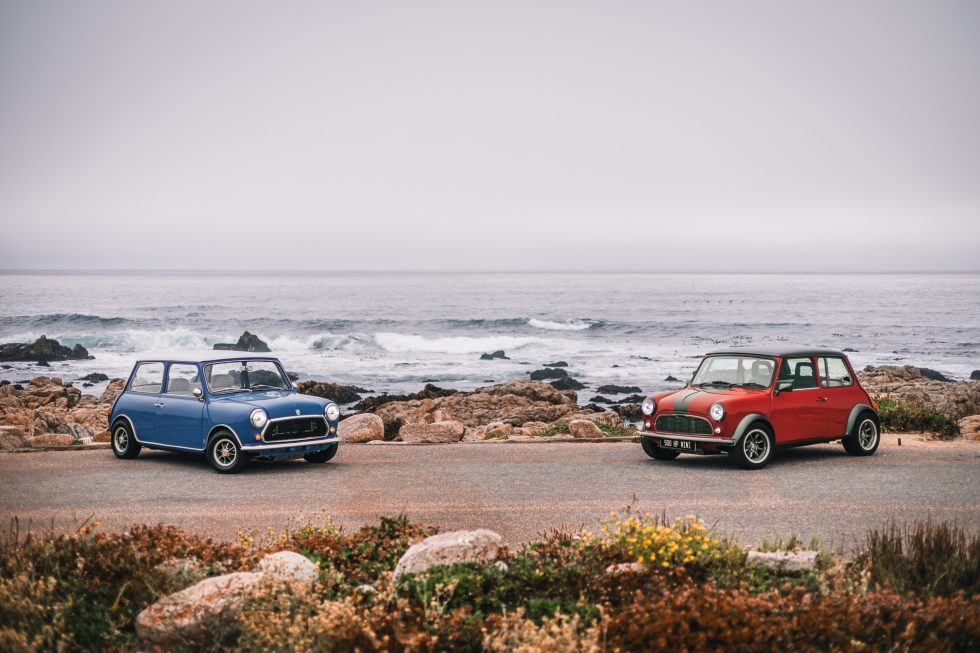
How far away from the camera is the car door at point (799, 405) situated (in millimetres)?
14516

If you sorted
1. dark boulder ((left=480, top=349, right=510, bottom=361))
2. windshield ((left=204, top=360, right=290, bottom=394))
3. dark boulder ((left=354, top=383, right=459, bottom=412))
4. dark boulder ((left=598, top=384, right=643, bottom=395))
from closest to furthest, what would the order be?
windshield ((left=204, top=360, right=290, bottom=394)), dark boulder ((left=354, top=383, right=459, bottom=412)), dark boulder ((left=598, top=384, right=643, bottom=395)), dark boulder ((left=480, top=349, right=510, bottom=361))

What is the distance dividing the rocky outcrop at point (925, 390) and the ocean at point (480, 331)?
959 cm

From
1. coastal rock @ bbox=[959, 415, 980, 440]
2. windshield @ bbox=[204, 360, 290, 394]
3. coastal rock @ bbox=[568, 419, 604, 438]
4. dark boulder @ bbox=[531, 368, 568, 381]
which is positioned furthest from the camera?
dark boulder @ bbox=[531, 368, 568, 381]

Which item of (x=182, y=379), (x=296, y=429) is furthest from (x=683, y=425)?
(x=182, y=379)

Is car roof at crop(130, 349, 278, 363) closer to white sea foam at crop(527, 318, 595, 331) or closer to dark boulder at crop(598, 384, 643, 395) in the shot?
dark boulder at crop(598, 384, 643, 395)

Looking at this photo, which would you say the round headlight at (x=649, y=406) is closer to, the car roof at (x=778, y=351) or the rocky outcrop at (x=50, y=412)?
the car roof at (x=778, y=351)

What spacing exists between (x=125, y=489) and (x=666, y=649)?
9.05 metres

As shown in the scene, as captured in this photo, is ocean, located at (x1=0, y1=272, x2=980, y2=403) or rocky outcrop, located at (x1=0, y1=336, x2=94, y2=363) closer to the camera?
ocean, located at (x1=0, y1=272, x2=980, y2=403)

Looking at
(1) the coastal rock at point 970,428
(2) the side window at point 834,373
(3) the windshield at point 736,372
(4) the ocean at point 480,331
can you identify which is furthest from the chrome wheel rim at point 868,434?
(4) the ocean at point 480,331

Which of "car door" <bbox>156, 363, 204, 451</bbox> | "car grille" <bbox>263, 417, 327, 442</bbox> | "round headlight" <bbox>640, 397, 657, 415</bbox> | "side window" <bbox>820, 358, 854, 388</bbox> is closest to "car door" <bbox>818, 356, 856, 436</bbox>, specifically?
"side window" <bbox>820, 358, 854, 388</bbox>

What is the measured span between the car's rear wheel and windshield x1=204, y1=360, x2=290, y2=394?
7307 mm

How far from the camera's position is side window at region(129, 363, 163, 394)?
599 inches

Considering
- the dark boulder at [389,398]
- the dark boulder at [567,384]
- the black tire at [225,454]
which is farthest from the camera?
the dark boulder at [567,384]

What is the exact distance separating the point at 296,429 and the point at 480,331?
57633 mm
